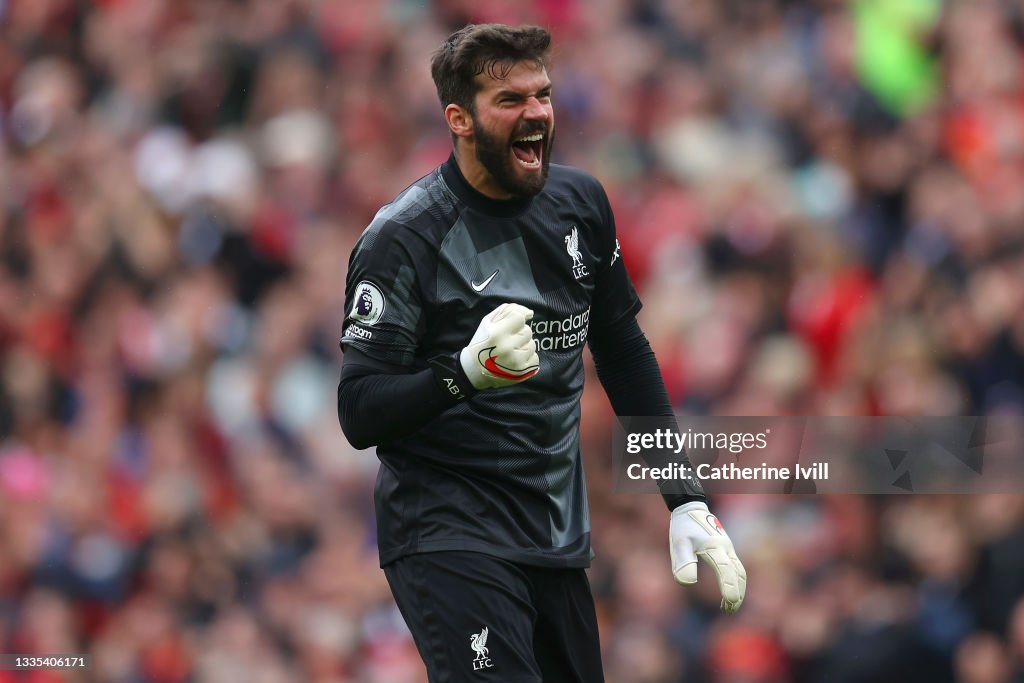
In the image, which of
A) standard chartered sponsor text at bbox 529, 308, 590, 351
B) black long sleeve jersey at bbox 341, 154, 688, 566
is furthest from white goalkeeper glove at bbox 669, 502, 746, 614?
standard chartered sponsor text at bbox 529, 308, 590, 351

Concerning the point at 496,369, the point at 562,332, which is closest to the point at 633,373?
the point at 562,332

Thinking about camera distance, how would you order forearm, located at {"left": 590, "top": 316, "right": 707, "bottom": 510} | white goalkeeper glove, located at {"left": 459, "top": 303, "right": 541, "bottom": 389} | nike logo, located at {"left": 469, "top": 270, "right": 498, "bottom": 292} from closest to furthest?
white goalkeeper glove, located at {"left": 459, "top": 303, "right": 541, "bottom": 389}, nike logo, located at {"left": 469, "top": 270, "right": 498, "bottom": 292}, forearm, located at {"left": 590, "top": 316, "right": 707, "bottom": 510}

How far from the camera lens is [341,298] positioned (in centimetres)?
789

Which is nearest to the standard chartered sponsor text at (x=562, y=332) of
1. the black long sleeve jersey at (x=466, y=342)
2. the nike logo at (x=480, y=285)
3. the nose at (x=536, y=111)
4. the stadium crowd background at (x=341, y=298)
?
the black long sleeve jersey at (x=466, y=342)

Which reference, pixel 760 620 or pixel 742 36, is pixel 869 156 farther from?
pixel 760 620

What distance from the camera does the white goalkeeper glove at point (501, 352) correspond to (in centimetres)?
351

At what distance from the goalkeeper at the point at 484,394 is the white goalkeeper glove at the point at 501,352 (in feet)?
0.26

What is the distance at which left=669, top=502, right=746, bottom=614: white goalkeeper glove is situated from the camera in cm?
408

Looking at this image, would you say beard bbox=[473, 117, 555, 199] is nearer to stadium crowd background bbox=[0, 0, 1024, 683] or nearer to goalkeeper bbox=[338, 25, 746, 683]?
goalkeeper bbox=[338, 25, 746, 683]

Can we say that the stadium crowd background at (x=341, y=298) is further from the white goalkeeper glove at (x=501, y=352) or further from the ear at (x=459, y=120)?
the white goalkeeper glove at (x=501, y=352)

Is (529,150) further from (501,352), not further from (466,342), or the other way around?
(501,352)

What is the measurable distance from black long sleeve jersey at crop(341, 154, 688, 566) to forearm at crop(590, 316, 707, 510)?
25 centimetres

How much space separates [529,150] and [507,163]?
9 centimetres

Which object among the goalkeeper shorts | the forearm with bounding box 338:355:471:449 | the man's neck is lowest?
the goalkeeper shorts
